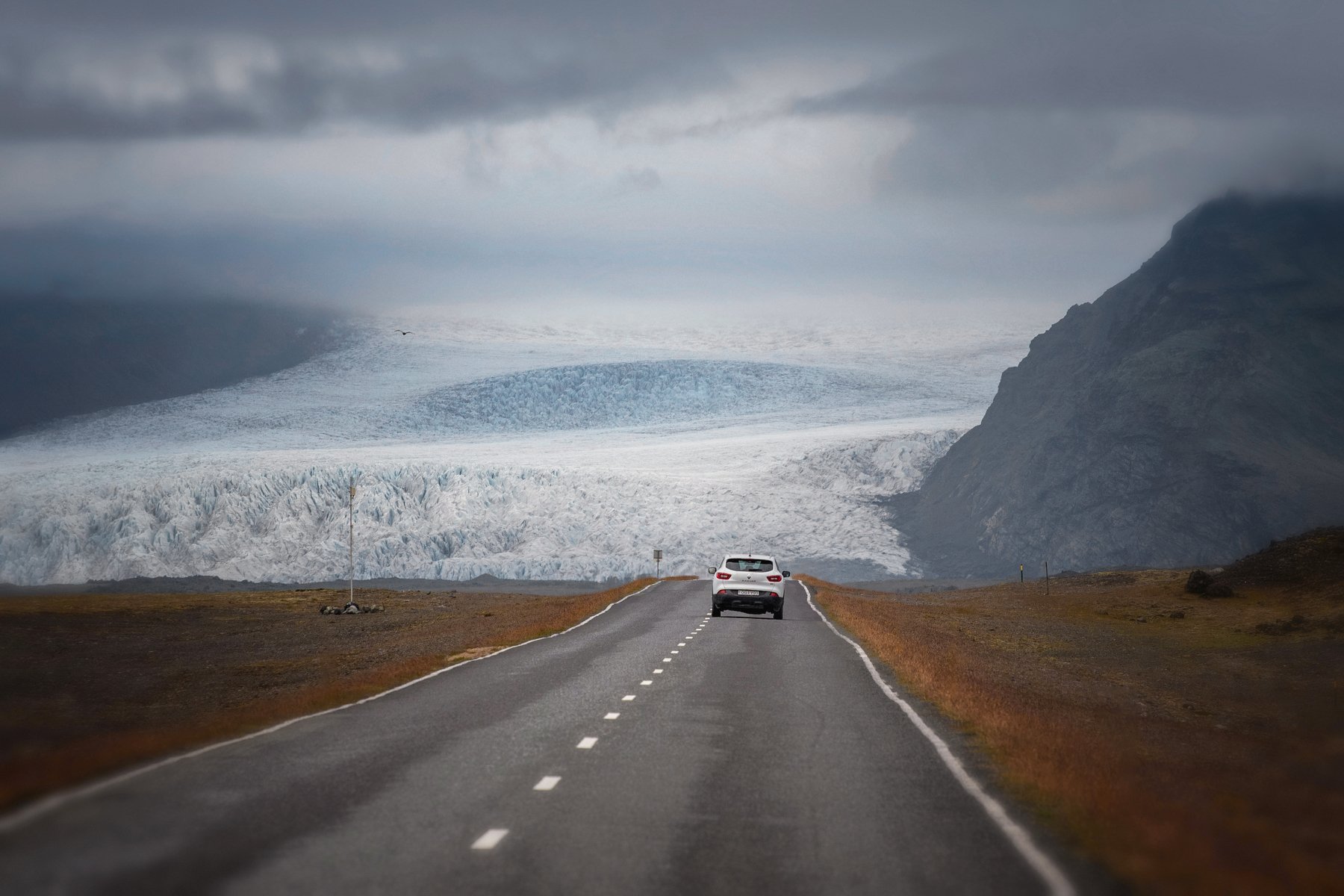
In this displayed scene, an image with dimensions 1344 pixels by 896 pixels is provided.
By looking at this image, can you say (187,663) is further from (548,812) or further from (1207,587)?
(1207,587)

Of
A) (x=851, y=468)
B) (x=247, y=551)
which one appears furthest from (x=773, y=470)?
(x=247, y=551)

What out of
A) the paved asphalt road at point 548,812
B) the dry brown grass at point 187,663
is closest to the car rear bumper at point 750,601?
the dry brown grass at point 187,663

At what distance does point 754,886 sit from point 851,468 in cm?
10772

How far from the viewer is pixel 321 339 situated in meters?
180

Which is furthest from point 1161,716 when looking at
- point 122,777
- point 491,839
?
point 122,777

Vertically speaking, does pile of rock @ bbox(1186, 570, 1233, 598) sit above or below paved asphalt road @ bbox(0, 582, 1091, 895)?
below

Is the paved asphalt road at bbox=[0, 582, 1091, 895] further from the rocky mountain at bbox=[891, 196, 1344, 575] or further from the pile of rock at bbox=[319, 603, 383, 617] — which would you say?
the rocky mountain at bbox=[891, 196, 1344, 575]

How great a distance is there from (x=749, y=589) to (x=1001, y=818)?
96.4 ft

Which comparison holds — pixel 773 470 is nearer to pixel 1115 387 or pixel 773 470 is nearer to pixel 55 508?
pixel 1115 387

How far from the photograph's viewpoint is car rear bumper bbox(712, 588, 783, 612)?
39281mm

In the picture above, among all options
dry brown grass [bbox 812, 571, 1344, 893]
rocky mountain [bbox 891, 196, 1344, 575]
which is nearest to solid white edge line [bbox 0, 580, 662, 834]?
dry brown grass [bbox 812, 571, 1344, 893]

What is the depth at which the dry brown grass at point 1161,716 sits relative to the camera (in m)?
7.56

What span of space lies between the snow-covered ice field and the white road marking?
9016 centimetres

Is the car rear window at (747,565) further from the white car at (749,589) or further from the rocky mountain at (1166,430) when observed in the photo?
the rocky mountain at (1166,430)
